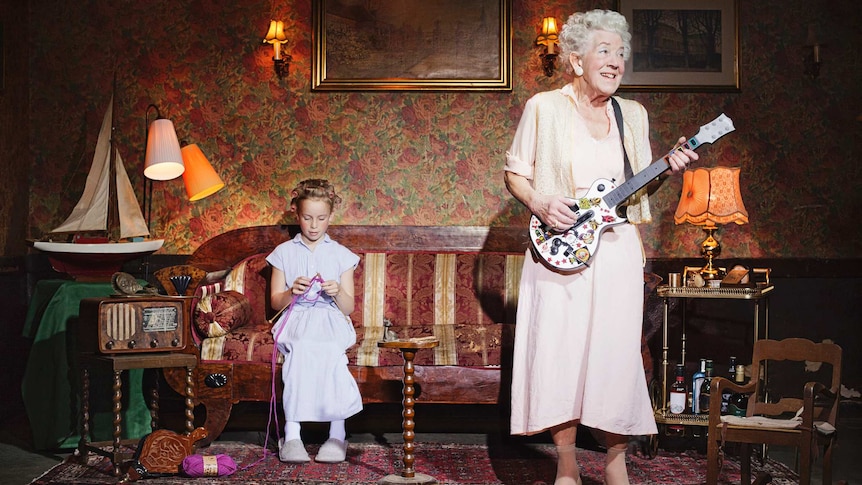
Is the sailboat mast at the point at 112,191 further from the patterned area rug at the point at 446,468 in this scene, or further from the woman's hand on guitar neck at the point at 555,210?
the woman's hand on guitar neck at the point at 555,210

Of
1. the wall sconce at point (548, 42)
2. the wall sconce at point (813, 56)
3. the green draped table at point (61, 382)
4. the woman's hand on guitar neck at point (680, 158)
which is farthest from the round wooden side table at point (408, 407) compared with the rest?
the wall sconce at point (813, 56)

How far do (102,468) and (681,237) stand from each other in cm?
347

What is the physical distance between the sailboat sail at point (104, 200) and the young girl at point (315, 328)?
40.6 inches

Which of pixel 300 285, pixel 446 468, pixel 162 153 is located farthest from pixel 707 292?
pixel 162 153

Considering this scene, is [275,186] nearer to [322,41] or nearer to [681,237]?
[322,41]

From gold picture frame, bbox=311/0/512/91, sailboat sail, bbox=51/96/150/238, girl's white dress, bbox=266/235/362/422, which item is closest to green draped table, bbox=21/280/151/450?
sailboat sail, bbox=51/96/150/238

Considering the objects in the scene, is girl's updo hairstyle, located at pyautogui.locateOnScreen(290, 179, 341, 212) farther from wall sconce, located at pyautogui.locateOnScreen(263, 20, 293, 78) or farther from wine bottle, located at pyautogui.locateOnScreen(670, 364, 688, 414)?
wine bottle, located at pyautogui.locateOnScreen(670, 364, 688, 414)

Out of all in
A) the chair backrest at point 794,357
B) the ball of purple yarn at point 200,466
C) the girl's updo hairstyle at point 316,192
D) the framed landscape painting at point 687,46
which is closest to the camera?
the chair backrest at point 794,357

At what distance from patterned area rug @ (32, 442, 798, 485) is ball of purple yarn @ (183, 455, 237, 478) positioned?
0.03 metres

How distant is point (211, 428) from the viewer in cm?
424

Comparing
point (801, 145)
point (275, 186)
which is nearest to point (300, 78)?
point (275, 186)

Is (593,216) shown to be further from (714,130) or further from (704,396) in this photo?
(704,396)

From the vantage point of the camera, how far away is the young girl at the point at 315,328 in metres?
4.04

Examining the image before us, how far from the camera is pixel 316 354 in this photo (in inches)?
160
